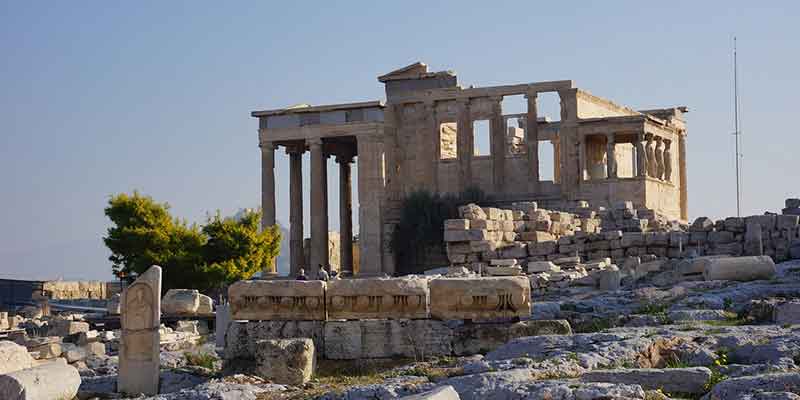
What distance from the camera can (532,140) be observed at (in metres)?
44.5

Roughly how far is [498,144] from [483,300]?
31014 mm

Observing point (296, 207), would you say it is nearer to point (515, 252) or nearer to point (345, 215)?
point (345, 215)

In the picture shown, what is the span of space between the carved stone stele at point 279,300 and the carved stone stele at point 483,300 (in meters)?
1.35

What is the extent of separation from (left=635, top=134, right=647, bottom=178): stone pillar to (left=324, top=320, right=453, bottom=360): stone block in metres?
29.1

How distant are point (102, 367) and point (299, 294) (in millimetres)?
3440

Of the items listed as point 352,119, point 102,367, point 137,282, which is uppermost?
point 352,119

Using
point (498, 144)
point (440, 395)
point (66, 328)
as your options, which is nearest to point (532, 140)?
point (498, 144)

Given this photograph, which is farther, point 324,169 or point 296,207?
point 296,207

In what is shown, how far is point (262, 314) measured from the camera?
48.9ft

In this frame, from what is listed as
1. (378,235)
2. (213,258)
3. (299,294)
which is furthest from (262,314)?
(378,235)

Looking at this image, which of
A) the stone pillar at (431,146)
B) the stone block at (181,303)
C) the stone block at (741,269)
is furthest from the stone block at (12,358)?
the stone pillar at (431,146)

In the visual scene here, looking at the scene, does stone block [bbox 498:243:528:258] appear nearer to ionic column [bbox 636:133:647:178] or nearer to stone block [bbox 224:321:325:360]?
ionic column [bbox 636:133:647:178]

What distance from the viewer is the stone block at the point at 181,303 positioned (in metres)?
29.3

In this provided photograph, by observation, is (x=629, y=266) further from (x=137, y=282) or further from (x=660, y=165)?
(x=660, y=165)
